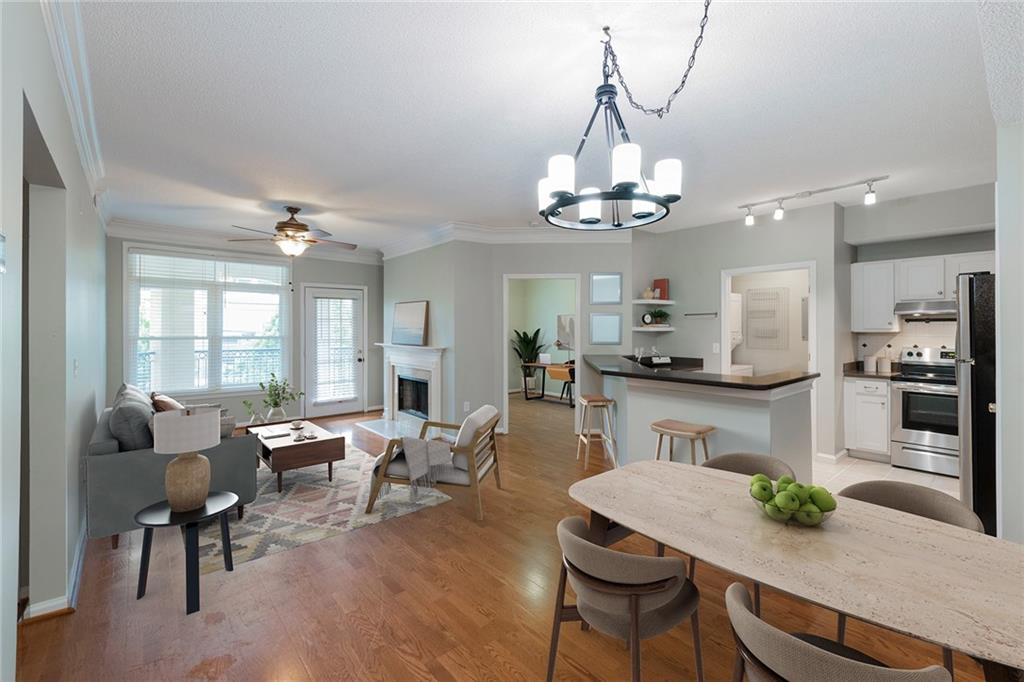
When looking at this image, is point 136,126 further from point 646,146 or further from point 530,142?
point 646,146

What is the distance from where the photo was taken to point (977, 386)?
278 centimetres

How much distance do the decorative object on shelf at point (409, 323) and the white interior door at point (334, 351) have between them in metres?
0.84

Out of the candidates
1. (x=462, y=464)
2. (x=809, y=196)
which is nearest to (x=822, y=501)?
(x=462, y=464)

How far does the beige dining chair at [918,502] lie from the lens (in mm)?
1701

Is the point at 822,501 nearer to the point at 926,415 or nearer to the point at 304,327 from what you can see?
the point at 926,415

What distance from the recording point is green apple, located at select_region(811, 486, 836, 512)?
1.55 m

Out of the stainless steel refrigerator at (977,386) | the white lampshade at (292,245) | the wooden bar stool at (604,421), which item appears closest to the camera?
the stainless steel refrigerator at (977,386)

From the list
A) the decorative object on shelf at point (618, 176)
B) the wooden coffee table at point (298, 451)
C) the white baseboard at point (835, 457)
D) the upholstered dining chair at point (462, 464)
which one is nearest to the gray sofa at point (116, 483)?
the wooden coffee table at point (298, 451)

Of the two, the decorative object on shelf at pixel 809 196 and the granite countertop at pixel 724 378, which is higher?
the decorative object on shelf at pixel 809 196

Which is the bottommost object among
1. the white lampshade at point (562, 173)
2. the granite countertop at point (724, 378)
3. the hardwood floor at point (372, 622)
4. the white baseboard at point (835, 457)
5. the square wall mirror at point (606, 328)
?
the hardwood floor at point (372, 622)

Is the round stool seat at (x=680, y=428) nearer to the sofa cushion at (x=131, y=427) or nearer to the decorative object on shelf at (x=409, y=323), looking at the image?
the sofa cushion at (x=131, y=427)

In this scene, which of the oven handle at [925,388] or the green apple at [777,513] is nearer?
the green apple at [777,513]

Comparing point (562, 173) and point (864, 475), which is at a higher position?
point (562, 173)

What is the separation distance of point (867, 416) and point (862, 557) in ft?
13.9
